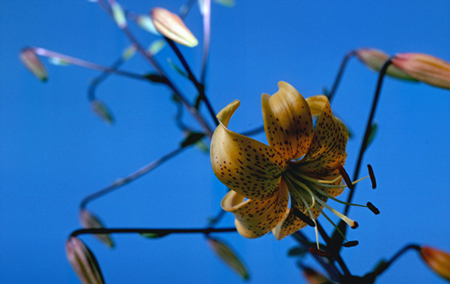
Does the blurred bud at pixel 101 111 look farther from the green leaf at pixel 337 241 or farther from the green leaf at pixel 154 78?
the green leaf at pixel 337 241

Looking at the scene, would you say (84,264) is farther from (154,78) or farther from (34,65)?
(34,65)

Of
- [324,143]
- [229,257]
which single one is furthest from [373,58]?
[229,257]

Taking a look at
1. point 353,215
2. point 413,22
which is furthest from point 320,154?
point 413,22

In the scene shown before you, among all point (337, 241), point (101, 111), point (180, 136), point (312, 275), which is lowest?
point (312, 275)

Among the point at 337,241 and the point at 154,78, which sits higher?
the point at 154,78

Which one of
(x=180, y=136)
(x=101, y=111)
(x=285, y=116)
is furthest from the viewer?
(x=180, y=136)

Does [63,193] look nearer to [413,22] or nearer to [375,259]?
[375,259]
